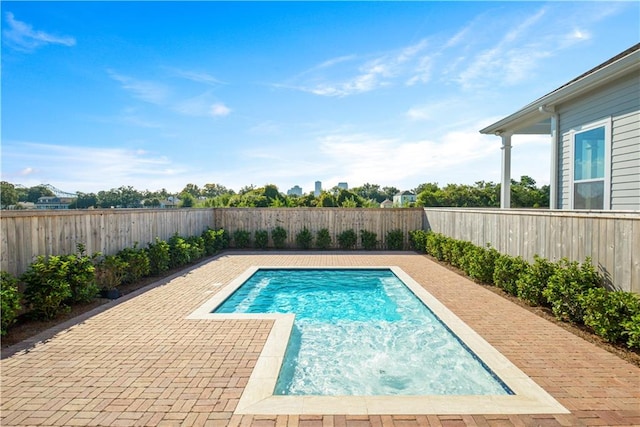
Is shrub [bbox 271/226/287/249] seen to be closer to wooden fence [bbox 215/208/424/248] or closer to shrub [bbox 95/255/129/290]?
wooden fence [bbox 215/208/424/248]

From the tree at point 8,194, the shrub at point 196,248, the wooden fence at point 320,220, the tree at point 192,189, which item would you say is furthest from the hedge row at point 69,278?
the tree at point 192,189

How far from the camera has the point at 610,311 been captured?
3902mm

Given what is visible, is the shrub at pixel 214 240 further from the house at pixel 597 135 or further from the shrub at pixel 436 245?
the house at pixel 597 135

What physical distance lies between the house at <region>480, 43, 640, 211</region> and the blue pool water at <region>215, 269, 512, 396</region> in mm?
4006

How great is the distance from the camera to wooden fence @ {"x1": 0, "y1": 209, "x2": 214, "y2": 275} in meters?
5.00

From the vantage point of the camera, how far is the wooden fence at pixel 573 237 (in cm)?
408

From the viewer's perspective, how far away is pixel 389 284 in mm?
8141

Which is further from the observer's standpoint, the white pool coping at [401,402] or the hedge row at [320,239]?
the hedge row at [320,239]

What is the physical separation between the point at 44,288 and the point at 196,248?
5.53 metres

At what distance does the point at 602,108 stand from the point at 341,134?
11602mm

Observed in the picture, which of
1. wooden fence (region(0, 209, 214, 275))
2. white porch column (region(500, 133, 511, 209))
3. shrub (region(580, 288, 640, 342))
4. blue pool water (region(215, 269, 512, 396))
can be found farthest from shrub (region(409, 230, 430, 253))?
wooden fence (region(0, 209, 214, 275))

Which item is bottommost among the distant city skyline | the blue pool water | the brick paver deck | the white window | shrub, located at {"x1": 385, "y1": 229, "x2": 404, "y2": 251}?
the blue pool water

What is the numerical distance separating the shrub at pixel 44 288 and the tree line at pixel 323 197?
1004 centimetres

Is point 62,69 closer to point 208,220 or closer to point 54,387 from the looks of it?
point 208,220
